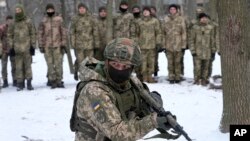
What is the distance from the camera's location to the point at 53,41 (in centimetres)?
1061

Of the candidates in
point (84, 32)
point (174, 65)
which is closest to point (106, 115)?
point (84, 32)

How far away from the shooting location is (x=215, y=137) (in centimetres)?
657

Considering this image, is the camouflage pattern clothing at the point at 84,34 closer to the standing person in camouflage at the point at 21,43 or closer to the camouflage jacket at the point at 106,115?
the standing person in camouflage at the point at 21,43

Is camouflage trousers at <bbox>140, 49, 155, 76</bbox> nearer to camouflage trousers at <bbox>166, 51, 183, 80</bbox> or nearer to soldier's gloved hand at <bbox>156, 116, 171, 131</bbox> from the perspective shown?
camouflage trousers at <bbox>166, 51, 183, 80</bbox>

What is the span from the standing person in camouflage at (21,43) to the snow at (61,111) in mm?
355

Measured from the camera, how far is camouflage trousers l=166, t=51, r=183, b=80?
11078 millimetres

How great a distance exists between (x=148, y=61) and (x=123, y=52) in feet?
25.8

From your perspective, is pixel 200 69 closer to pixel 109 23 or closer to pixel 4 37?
pixel 109 23

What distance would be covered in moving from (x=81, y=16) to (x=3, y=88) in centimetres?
237

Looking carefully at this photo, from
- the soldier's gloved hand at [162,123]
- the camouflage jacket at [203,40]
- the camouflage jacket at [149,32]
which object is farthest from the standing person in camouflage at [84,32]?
the soldier's gloved hand at [162,123]

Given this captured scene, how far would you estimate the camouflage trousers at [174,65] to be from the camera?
11.1 metres

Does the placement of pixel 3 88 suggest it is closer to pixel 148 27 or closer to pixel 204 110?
pixel 148 27

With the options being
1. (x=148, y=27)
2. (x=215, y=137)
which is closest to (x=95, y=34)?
(x=148, y=27)

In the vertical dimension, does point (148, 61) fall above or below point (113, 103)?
below
